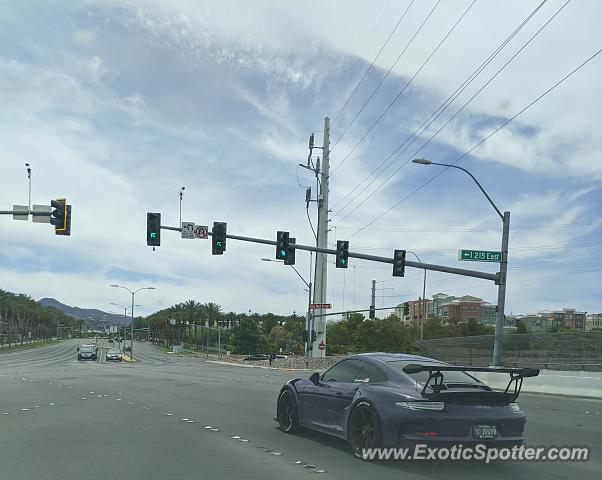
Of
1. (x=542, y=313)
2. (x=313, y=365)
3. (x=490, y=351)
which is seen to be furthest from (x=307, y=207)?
(x=542, y=313)

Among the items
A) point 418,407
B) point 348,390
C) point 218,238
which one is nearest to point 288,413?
point 348,390

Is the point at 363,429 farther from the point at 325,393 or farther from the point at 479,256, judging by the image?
the point at 479,256

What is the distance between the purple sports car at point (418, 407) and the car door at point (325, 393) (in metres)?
0.06

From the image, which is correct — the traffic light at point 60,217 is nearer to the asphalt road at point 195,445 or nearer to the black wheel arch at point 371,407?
the asphalt road at point 195,445

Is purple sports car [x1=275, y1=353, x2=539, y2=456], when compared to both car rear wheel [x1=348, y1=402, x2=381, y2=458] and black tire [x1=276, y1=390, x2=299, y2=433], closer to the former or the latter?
car rear wheel [x1=348, y1=402, x2=381, y2=458]

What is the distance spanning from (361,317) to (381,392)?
9549 cm

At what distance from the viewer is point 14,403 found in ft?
48.9

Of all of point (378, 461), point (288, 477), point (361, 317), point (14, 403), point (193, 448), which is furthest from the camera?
point (361, 317)

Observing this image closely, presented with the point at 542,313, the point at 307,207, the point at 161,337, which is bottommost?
the point at 161,337

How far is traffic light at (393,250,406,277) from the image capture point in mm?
28344

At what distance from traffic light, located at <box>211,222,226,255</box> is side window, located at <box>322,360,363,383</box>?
55.2 feet

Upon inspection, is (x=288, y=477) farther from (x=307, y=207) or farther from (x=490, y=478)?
(x=307, y=207)

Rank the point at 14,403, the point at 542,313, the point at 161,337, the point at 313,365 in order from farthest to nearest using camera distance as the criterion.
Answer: the point at 161,337 < the point at 542,313 < the point at 313,365 < the point at 14,403

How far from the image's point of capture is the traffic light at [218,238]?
85.7 feet
